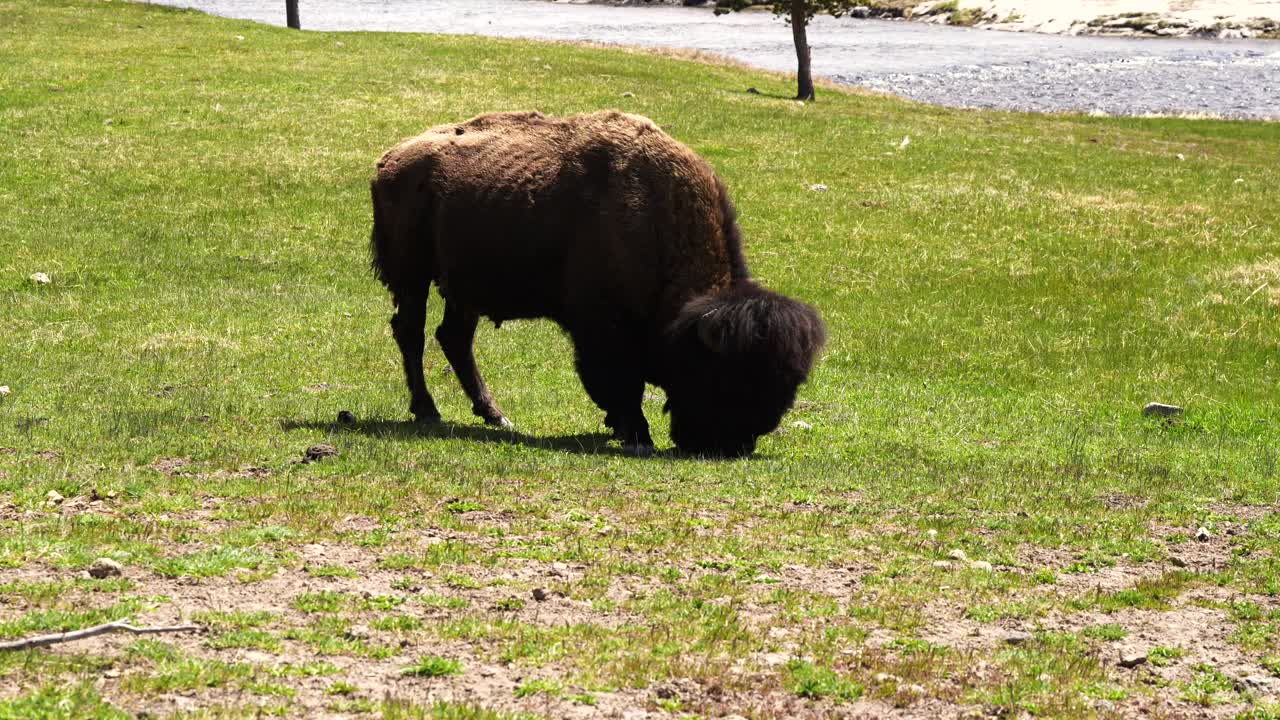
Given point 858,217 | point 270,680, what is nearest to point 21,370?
point 270,680

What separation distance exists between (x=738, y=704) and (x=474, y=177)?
8161mm

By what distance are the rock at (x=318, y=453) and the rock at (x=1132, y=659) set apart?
20.3 feet

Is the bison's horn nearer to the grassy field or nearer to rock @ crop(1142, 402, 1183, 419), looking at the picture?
the grassy field

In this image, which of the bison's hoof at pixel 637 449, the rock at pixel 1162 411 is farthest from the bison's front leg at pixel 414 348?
the rock at pixel 1162 411

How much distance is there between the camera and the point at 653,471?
37.7 feet

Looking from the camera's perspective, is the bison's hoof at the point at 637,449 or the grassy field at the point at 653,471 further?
the bison's hoof at the point at 637,449

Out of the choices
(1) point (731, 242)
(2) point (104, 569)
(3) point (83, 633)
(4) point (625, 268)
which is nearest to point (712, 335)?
(4) point (625, 268)

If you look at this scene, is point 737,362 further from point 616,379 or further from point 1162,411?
point 1162,411

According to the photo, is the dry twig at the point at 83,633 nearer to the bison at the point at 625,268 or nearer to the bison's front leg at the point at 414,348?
the bison at the point at 625,268

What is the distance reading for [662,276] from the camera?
13.0 m

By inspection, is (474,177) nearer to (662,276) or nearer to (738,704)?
(662,276)

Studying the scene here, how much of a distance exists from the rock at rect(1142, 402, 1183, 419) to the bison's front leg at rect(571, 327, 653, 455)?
6.83 meters

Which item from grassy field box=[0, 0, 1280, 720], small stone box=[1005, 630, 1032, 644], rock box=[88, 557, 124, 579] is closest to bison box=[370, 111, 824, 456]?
grassy field box=[0, 0, 1280, 720]

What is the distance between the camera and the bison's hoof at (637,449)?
1293cm
